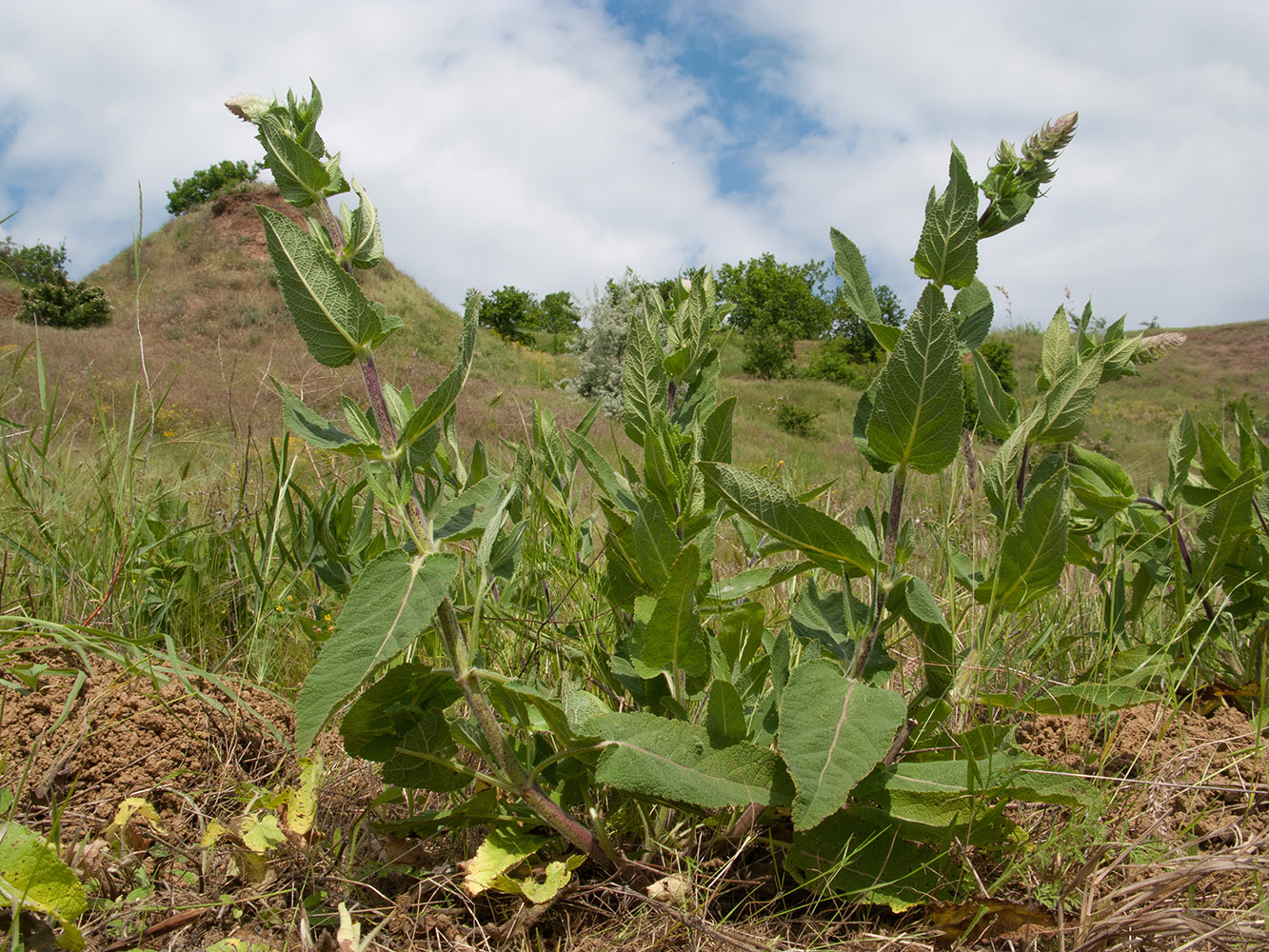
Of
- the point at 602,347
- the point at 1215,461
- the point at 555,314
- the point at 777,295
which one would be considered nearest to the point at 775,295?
the point at 777,295

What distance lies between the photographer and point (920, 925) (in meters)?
1.10

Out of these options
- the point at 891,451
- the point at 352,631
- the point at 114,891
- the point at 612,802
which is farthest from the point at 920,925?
the point at 114,891

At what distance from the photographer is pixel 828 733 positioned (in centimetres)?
92

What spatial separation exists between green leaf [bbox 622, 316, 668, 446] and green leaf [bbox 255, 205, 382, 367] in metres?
0.43

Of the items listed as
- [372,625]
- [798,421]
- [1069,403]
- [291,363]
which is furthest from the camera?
[798,421]

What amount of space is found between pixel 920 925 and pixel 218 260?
29.1 meters

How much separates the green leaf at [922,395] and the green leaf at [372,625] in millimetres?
583

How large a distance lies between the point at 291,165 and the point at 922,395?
0.89 m

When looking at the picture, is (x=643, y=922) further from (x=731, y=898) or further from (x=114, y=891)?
(x=114, y=891)

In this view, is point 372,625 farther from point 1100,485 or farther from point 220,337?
point 220,337

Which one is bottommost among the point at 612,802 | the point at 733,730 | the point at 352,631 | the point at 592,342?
the point at 612,802

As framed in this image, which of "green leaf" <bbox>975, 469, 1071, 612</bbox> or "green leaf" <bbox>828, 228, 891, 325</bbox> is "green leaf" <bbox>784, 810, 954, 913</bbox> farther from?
"green leaf" <bbox>828, 228, 891, 325</bbox>

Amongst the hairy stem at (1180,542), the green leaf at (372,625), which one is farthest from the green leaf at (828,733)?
the hairy stem at (1180,542)

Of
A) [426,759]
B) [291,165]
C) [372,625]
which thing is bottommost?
[426,759]
